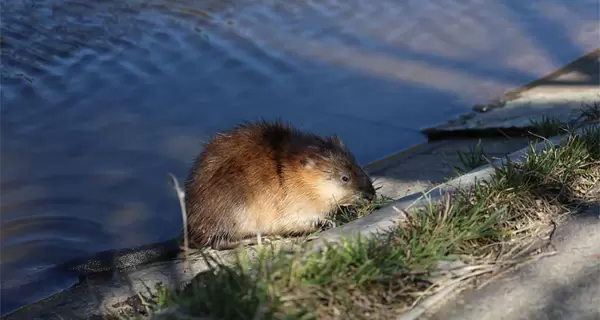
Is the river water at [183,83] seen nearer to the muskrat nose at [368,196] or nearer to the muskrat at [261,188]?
the muskrat at [261,188]

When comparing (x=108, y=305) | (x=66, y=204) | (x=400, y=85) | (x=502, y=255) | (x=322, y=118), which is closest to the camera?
(x=502, y=255)

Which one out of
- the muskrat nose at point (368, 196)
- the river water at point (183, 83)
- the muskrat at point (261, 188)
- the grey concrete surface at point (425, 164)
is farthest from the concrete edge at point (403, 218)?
the river water at point (183, 83)

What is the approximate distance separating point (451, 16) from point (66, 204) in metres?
5.66

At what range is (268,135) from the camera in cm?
510

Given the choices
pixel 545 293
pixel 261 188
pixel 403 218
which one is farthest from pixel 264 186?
pixel 545 293

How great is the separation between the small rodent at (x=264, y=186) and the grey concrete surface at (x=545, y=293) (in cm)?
164

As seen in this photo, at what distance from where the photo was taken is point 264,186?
496 centimetres

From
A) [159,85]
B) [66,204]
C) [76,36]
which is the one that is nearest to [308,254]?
[66,204]

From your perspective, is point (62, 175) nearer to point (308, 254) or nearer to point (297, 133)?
point (297, 133)

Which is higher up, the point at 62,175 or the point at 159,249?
the point at 62,175

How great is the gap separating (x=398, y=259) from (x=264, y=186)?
5.93 ft

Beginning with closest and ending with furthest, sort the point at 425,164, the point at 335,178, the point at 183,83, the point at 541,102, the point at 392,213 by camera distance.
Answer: the point at 392,213 < the point at 335,178 < the point at 425,164 < the point at 541,102 < the point at 183,83

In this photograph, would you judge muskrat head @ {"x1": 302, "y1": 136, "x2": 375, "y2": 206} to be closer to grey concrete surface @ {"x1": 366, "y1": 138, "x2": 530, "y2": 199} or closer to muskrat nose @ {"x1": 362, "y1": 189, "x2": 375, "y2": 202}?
muskrat nose @ {"x1": 362, "y1": 189, "x2": 375, "y2": 202}

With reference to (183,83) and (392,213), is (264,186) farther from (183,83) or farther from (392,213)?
(183,83)
